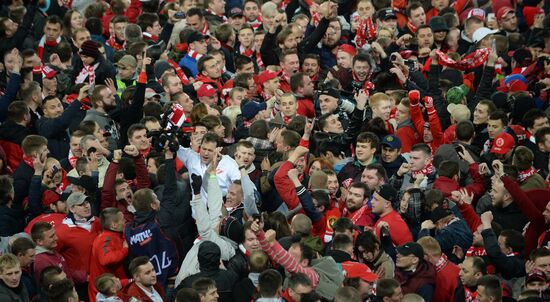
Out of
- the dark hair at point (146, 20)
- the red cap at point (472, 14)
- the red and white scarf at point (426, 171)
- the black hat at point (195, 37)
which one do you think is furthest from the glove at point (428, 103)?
the dark hair at point (146, 20)

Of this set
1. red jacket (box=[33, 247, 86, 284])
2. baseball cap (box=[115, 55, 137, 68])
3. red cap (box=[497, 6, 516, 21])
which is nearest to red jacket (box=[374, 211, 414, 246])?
red jacket (box=[33, 247, 86, 284])

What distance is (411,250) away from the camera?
39.2ft

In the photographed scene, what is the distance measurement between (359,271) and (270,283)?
38.9 inches

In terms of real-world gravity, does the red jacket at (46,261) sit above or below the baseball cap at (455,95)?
above

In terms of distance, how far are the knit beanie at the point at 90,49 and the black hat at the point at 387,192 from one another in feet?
17.6

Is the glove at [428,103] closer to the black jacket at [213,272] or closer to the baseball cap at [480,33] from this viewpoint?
the baseball cap at [480,33]

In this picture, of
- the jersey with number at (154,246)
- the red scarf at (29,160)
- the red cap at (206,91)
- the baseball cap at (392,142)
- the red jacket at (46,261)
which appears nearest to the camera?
the jersey with number at (154,246)

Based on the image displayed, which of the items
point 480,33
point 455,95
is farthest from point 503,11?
point 455,95

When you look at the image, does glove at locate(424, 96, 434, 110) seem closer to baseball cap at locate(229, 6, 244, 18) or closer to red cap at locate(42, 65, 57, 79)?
red cap at locate(42, 65, 57, 79)

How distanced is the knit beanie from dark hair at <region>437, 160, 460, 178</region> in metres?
5.18

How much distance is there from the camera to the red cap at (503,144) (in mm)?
14711

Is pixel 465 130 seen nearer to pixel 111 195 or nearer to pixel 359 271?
pixel 359 271

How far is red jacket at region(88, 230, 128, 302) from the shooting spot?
12648 mm

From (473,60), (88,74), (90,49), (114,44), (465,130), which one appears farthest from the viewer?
(114,44)
